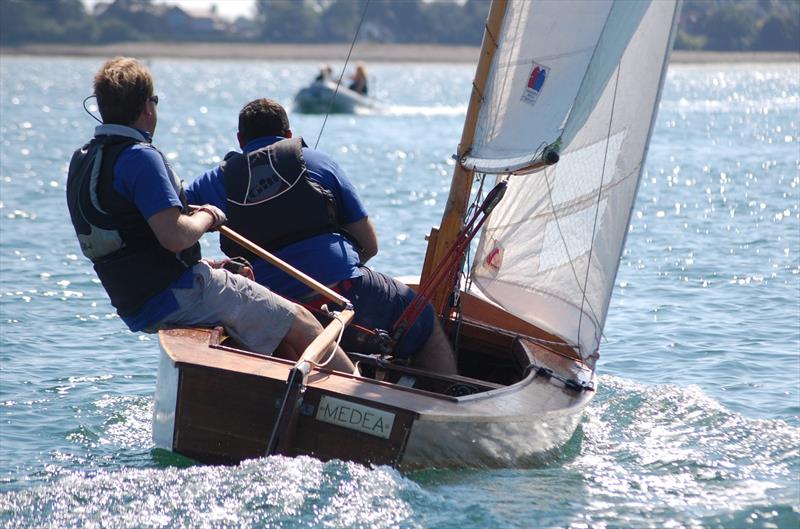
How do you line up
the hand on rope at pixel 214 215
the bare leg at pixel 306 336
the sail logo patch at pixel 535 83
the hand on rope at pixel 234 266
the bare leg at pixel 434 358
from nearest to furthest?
the hand on rope at pixel 214 215 < the bare leg at pixel 306 336 < the hand on rope at pixel 234 266 < the sail logo patch at pixel 535 83 < the bare leg at pixel 434 358

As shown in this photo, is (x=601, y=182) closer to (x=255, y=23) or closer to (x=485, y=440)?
(x=485, y=440)

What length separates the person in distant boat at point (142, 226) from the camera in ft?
15.4

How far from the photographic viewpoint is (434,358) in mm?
5918

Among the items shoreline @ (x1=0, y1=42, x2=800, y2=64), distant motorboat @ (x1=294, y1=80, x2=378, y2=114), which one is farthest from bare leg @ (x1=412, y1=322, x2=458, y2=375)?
shoreline @ (x1=0, y1=42, x2=800, y2=64)

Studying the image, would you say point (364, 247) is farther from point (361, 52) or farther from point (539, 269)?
point (361, 52)

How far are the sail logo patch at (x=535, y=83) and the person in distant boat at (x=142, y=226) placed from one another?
1.54m

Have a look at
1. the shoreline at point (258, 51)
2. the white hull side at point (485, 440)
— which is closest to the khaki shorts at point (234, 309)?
the white hull side at point (485, 440)

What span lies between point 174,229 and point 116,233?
253 mm

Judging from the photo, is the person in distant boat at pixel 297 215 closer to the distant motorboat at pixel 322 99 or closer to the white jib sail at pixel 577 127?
the white jib sail at pixel 577 127

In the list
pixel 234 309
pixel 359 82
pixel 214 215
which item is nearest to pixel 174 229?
pixel 214 215

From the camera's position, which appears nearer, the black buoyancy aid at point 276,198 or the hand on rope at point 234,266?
the hand on rope at point 234,266

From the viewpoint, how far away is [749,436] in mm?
5887

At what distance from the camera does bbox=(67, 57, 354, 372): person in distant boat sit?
15.4ft

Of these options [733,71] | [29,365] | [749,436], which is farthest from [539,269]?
[733,71]
